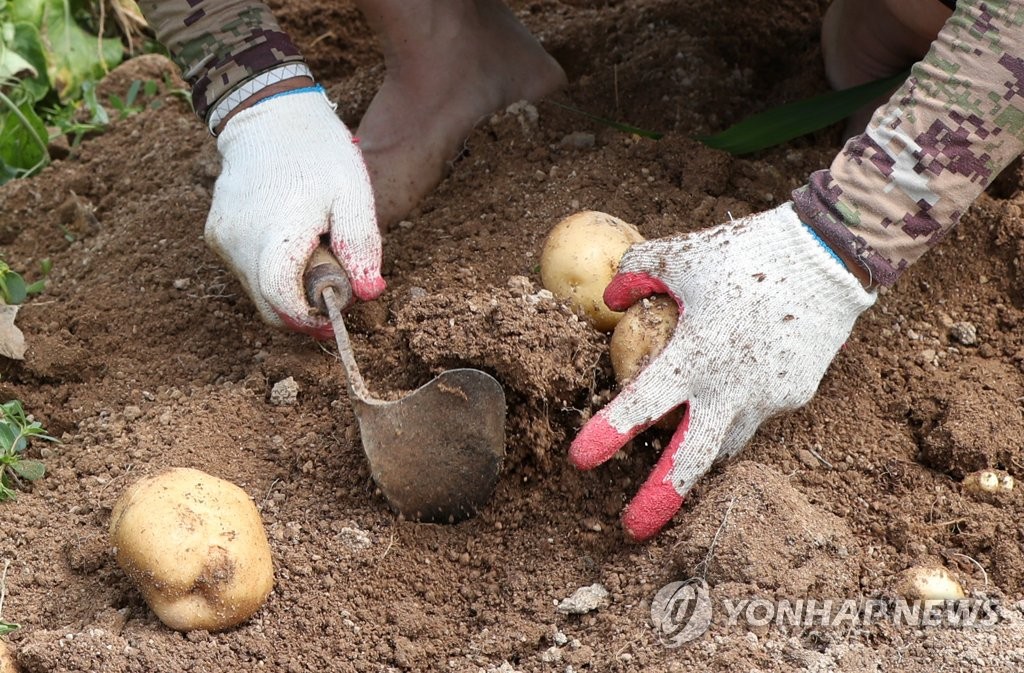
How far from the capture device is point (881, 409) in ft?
6.10

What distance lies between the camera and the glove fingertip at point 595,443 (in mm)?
1618

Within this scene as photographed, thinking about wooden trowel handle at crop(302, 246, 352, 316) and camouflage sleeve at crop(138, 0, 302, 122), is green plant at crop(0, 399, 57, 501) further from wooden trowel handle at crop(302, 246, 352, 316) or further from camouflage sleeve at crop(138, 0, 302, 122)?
camouflage sleeve at crop(138, 0, 302, 122)

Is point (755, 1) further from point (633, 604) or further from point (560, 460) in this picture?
point (633, 604)

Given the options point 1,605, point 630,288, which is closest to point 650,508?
point 630,288

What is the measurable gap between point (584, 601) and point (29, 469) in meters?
1.01

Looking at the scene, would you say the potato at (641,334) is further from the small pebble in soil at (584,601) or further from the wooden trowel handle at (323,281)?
the wooden trowel handle at (323,281)

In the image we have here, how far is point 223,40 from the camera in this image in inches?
81.7

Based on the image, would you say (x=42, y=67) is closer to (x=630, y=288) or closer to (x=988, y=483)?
(x=630, y=288)

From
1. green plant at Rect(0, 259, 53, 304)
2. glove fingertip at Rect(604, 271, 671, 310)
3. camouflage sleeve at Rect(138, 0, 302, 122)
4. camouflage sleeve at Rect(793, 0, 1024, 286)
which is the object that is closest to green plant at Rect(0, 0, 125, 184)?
green plant at Rect(0, 259, 53, 304)

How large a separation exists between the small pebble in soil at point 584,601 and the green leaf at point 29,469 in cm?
96

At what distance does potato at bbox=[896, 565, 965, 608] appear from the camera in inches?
60.1

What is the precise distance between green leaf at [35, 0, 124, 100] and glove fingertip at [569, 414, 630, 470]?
210 cm

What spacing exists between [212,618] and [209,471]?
32 centimetres

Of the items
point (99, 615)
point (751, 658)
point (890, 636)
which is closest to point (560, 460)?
point (751, 658)
